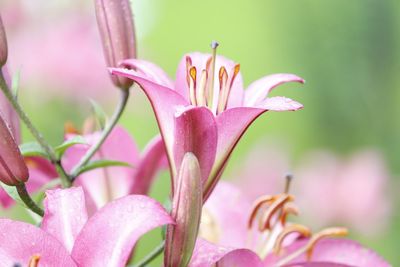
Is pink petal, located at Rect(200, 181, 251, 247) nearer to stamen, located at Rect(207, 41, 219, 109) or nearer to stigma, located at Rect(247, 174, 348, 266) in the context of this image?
stigma, located at Rect(247, 174, 348, 266)

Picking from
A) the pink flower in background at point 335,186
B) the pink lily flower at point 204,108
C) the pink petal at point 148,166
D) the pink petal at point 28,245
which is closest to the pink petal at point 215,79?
the pink lily flower at point 204,108

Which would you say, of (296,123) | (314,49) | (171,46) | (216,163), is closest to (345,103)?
(314,49)

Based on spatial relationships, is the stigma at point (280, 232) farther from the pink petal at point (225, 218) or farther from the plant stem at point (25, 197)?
the plant stem at point (25, 197)

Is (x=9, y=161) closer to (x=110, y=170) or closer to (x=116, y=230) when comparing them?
(x=116, y=230)

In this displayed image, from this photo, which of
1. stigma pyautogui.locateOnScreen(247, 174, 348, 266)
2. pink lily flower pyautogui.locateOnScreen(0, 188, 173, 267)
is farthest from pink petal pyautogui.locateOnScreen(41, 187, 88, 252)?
stigma pyautogui.locateOnScreen(247, 174, 348, 266)

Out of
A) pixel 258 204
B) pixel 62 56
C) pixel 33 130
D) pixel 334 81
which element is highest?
pixel 33 130

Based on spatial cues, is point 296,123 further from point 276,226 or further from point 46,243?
point 46,243

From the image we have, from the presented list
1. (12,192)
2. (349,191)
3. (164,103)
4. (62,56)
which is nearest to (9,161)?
(12,192)
